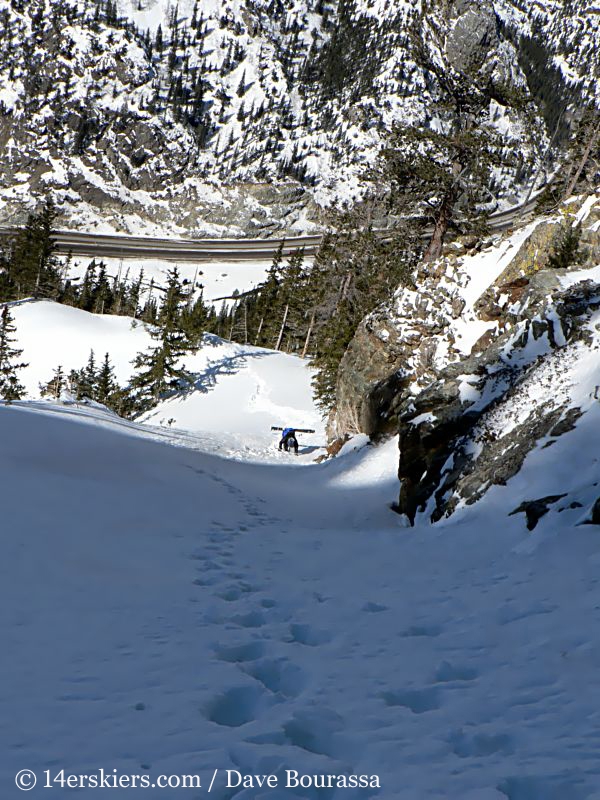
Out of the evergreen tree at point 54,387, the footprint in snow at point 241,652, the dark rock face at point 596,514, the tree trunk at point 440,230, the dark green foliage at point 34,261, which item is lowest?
the footprint in snow at point 241,652

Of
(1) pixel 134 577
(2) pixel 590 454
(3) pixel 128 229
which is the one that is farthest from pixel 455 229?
(3) pixel 128 229

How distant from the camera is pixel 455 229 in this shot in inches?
892

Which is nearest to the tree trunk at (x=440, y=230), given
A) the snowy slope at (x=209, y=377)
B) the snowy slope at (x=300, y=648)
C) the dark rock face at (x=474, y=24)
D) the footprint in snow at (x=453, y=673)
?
the snowy slope at (x=209, y=377)

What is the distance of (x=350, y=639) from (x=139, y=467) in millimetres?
8860

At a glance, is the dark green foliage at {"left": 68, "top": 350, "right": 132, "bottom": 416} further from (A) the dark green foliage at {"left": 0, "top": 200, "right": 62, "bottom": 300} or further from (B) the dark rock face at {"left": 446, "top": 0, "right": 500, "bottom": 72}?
(B) the dark rock face at {"left": 446, "top": 0, "right": 500, "bottom": 72}

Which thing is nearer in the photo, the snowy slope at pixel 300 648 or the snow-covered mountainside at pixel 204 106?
the snowy slope at pixel 300 648

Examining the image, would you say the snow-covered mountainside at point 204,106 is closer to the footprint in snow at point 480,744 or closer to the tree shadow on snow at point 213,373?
the tree shadow on snow at point 213,373

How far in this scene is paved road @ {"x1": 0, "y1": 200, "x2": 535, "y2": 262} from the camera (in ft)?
335

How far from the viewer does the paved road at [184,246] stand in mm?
102000

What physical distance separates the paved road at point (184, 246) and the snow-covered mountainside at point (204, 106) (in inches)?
300

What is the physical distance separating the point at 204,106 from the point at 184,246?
5819 cm

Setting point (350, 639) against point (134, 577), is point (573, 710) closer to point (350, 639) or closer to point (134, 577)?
point (350, 639)

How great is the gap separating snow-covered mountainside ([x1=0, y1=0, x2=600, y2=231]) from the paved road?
25.0ft

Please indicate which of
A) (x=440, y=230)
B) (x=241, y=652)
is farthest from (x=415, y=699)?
(x=440, y=230)
